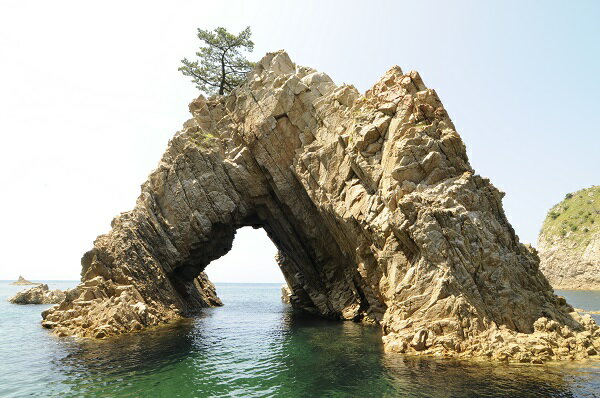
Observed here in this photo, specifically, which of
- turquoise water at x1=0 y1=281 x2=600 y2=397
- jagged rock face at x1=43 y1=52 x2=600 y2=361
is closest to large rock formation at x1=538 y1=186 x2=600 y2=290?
jagged rock face at x1=43 y1=52 x2=600 y2=361

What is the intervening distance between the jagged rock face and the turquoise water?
Result: 303 centimetres

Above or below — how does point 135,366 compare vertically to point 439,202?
below

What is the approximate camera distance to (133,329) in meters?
34.8

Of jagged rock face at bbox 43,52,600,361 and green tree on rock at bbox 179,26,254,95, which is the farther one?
green tree on rock at bbox 179,26,254,95

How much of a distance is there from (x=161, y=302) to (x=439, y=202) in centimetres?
3463

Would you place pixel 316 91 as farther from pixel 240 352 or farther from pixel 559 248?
pixel 559 248

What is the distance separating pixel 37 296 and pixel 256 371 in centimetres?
8110

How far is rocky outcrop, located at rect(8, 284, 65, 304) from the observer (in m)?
77.8

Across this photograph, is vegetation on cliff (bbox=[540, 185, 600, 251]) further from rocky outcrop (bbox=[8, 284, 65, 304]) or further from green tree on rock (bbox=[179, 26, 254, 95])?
rocky outcrop (bbox=[8, 284, 65, 304])

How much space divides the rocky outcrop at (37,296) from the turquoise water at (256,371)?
190ft

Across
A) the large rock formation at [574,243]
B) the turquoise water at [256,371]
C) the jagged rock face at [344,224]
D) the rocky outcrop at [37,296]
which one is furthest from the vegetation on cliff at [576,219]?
the rocky outcrop at [37,296]

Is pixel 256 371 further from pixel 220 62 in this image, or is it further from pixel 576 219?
pixel 576 219

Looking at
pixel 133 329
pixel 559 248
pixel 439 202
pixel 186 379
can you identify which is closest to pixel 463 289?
pixel 439 202

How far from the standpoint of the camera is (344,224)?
3681 cm
